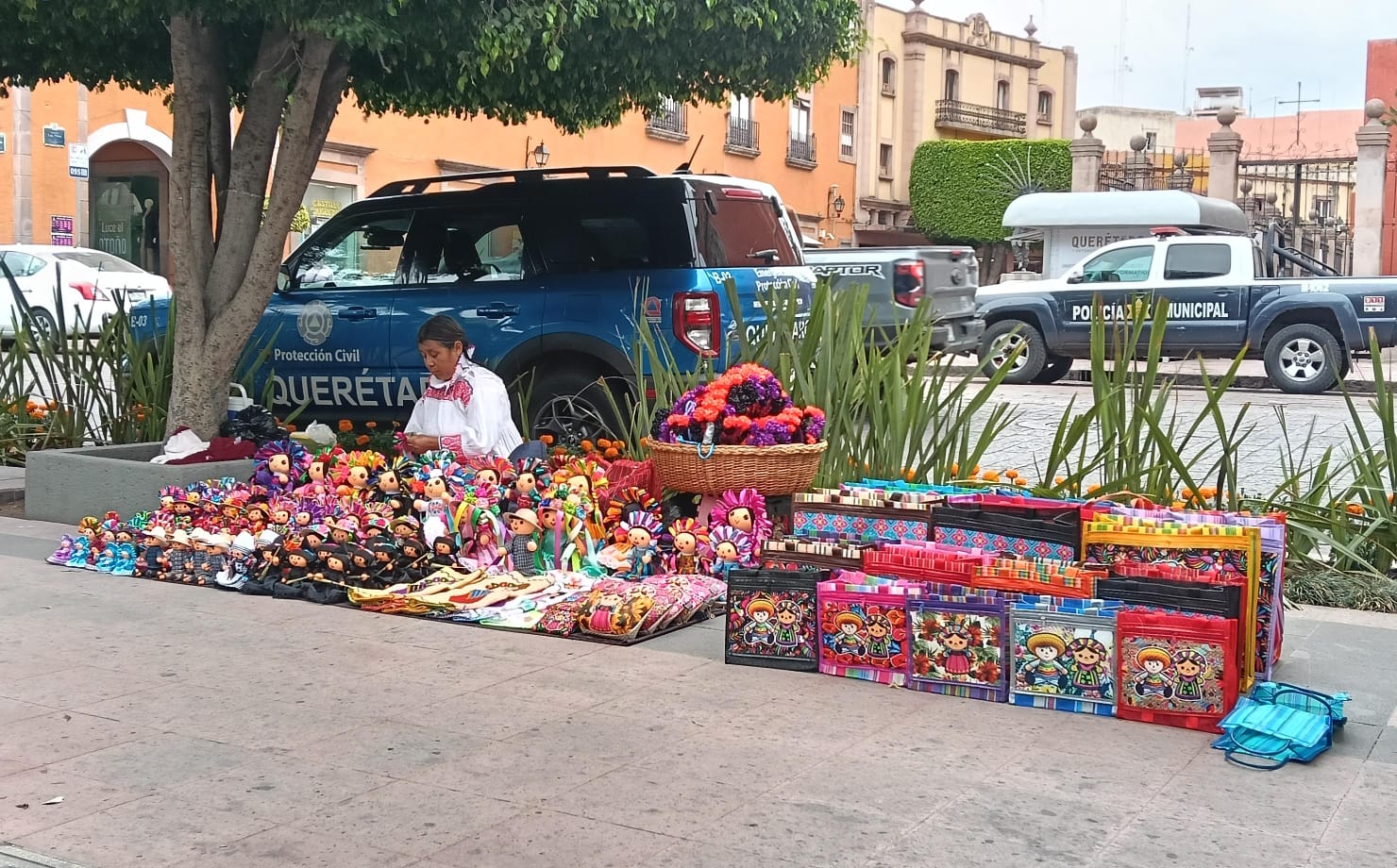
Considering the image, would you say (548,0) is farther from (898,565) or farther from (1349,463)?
(1349,463)

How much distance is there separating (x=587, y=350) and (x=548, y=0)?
2268mm

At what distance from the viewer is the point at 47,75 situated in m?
9.84

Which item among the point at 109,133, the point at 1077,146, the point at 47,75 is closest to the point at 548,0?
the point at 47,75

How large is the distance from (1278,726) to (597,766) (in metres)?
1.97

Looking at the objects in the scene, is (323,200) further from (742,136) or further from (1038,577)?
(1038,577)

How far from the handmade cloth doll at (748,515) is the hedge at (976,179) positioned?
1765 inches

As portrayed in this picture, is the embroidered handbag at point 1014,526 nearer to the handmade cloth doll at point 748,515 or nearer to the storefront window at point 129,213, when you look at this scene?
the handmade cloth doll at point 748,515

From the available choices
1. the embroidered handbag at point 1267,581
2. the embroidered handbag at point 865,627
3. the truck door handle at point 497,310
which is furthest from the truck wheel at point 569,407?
the embroidered handbag at point 1267,581

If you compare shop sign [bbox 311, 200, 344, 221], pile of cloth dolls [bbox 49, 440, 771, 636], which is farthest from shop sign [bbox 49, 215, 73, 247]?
pile of cloth dolls [bbox 49, 440, 771, 636]

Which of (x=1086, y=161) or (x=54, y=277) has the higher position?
(x=1086, y=161)

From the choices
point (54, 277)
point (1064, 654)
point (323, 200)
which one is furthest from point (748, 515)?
point (323, 200)

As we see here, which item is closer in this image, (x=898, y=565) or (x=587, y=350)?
(x=898, y=565)

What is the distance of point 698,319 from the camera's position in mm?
8734

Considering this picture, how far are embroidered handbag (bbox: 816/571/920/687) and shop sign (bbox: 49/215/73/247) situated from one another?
21945 mm
